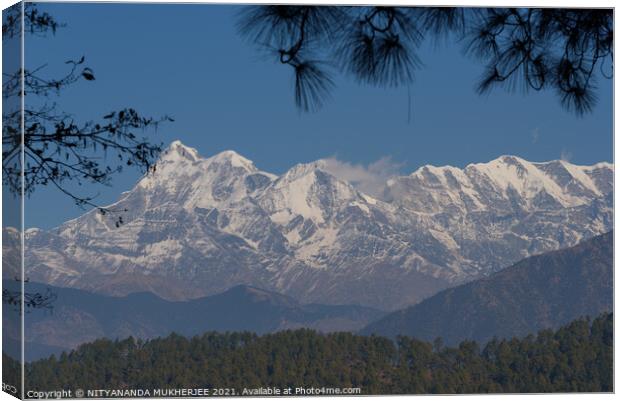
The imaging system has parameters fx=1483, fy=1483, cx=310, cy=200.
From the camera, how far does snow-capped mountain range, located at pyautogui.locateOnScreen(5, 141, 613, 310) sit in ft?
34.2

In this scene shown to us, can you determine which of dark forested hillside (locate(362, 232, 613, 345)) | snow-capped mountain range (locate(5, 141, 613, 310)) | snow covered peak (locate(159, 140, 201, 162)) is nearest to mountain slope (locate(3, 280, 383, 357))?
snow-capped mountain range (locate(5, 141, 613, 310))

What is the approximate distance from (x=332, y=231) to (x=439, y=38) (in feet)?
5.56

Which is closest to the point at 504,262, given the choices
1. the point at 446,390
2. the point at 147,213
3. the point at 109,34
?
the point at 446,390

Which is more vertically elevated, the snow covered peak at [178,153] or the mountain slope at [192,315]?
the snow covered peak at [178,153]

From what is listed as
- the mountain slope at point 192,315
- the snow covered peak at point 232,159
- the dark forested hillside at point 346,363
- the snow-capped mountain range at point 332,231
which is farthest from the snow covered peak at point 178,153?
the dark forested hillside at point 346,363

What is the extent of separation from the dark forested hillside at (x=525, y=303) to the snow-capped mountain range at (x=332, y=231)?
122 millimetres

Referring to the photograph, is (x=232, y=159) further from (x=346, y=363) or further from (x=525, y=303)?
(x=525, y=303)

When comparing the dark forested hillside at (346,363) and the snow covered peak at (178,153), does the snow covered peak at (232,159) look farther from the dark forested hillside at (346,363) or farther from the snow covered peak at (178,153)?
the dark forested hillside at (346,363)

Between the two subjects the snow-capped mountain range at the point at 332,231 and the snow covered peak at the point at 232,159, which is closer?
the snow covered peak at the point at 232,159

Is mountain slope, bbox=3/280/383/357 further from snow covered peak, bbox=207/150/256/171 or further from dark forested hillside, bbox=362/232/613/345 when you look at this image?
snow covered peak, bbox=207/150/256/171

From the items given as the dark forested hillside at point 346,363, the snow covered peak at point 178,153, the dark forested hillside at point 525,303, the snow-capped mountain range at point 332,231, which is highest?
the snow covered peak at point 178,153

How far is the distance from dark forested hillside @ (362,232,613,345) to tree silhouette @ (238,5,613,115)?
1.22 metres

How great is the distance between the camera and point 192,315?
35.2 ft

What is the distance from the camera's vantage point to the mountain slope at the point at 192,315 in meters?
10.5
